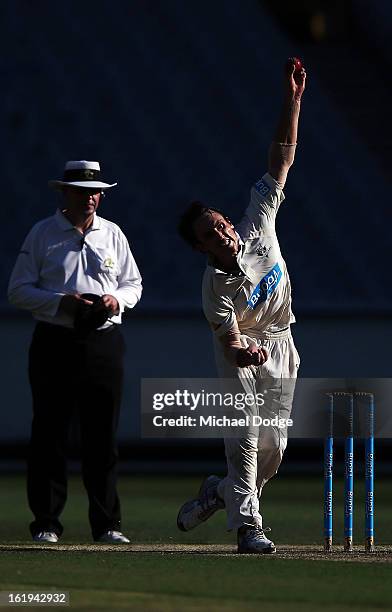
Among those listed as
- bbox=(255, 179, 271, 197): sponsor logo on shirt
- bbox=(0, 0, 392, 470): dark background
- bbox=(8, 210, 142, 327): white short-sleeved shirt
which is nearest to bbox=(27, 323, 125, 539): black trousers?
bbox=(8, 210, 142, 327): white short-sleeved shirt

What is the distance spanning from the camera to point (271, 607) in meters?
5.93

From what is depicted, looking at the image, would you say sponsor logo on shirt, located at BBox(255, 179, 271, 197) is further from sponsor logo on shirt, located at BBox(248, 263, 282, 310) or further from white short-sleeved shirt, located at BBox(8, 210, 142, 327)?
white short-sleeved shirt, located at BBox(8, 210, 142, 327)

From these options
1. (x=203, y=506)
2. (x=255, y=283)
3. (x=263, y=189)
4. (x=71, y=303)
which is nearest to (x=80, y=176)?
(x=71, y=303)

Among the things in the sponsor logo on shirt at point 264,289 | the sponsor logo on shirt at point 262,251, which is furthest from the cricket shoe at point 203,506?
the sponsor logo on shirt at point 262,251

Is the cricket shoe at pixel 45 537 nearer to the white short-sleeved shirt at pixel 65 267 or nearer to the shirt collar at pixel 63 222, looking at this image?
the white short-sleeved shirt at pixel 65 267

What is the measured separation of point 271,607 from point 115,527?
2.37m

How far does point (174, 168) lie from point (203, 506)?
8033 millimetres

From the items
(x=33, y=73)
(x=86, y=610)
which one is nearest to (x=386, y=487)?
(x=33, y=73)

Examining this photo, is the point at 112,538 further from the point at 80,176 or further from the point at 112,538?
the point at 80,176

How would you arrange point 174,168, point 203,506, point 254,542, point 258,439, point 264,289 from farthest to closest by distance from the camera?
point 174,168, point 203,506, point 258,439, point 264,289, point 254,542

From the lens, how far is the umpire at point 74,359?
26.8 ft

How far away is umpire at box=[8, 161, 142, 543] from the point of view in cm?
816

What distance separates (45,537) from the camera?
26.8 feet

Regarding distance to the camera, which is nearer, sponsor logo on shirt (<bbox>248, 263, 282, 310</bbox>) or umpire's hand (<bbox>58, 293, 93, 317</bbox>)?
sponsor logo on shirt (<bbox>248, 263, 282, 310</bbox>)
